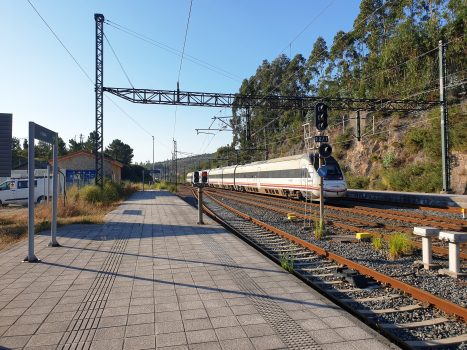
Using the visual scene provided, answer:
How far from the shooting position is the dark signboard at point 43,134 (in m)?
6.50

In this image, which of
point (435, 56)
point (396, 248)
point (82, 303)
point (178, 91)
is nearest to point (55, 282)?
point (82, 303)

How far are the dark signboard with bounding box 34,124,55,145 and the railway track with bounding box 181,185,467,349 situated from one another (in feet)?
17.6

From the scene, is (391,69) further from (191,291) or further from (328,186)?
(191,291)

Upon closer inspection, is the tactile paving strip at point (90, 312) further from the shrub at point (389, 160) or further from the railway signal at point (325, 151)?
the shrub at point (389, 160)

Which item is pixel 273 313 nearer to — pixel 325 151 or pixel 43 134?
pixel 43 134

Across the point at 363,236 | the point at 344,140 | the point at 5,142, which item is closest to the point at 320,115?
the point at 363,236

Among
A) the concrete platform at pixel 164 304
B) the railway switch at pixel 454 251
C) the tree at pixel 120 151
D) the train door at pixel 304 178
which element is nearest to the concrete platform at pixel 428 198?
the train door at pixel 304 178

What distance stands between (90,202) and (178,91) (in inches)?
319

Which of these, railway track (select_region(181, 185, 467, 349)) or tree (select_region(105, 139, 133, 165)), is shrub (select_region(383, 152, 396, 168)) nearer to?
railway track (select_region(181, 185, 467, 349))

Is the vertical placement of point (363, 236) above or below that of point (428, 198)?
below

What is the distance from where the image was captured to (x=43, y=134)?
22.2ft

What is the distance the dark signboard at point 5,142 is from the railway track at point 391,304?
7856 mm

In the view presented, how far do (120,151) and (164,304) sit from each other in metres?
94.5

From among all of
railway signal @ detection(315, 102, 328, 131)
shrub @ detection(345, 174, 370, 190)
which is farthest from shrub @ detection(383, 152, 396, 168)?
railway signal @ detection(315, 102, 328, 131)
